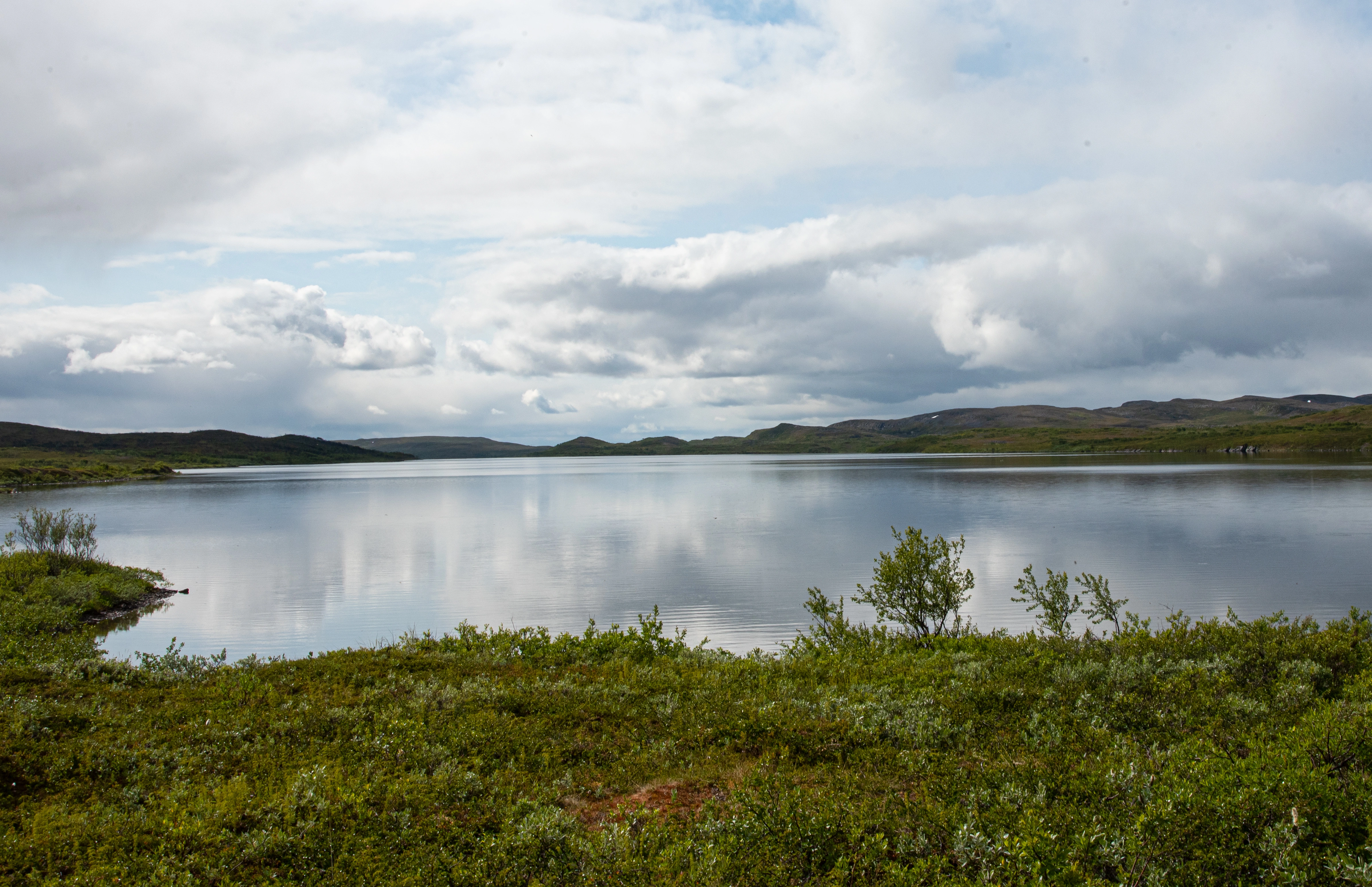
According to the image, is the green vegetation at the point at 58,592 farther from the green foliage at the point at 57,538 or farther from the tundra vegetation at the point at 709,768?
the tundra vegetation at the point at 709,768

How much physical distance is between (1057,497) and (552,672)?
69.2 meters

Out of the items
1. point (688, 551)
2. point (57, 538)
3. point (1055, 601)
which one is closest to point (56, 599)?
point (57, 538)

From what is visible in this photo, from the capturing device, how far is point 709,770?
931cm

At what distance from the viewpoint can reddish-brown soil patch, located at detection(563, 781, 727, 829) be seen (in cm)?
806

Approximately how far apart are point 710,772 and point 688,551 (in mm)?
34637

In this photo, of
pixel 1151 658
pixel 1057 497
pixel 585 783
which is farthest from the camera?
pixel 1057 497

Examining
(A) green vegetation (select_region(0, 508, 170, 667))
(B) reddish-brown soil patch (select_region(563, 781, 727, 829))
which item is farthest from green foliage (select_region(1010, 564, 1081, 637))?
(A) green vegetation (select_region(0, 508, 170, 667))

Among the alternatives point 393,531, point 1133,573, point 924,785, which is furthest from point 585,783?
point 393,531

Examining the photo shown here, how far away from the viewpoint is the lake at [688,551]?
91.5ft

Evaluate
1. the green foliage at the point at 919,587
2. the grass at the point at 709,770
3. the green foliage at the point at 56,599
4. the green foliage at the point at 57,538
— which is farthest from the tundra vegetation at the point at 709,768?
the green foliage at the point at 57,538

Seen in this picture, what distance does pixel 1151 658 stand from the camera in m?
13.5

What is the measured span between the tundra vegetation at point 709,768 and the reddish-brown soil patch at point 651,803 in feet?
0.15

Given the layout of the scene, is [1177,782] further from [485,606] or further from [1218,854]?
[485,606]

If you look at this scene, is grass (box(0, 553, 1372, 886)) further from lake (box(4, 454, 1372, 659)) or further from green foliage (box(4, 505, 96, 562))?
green foliage (box(4, 505, 96, 562))
